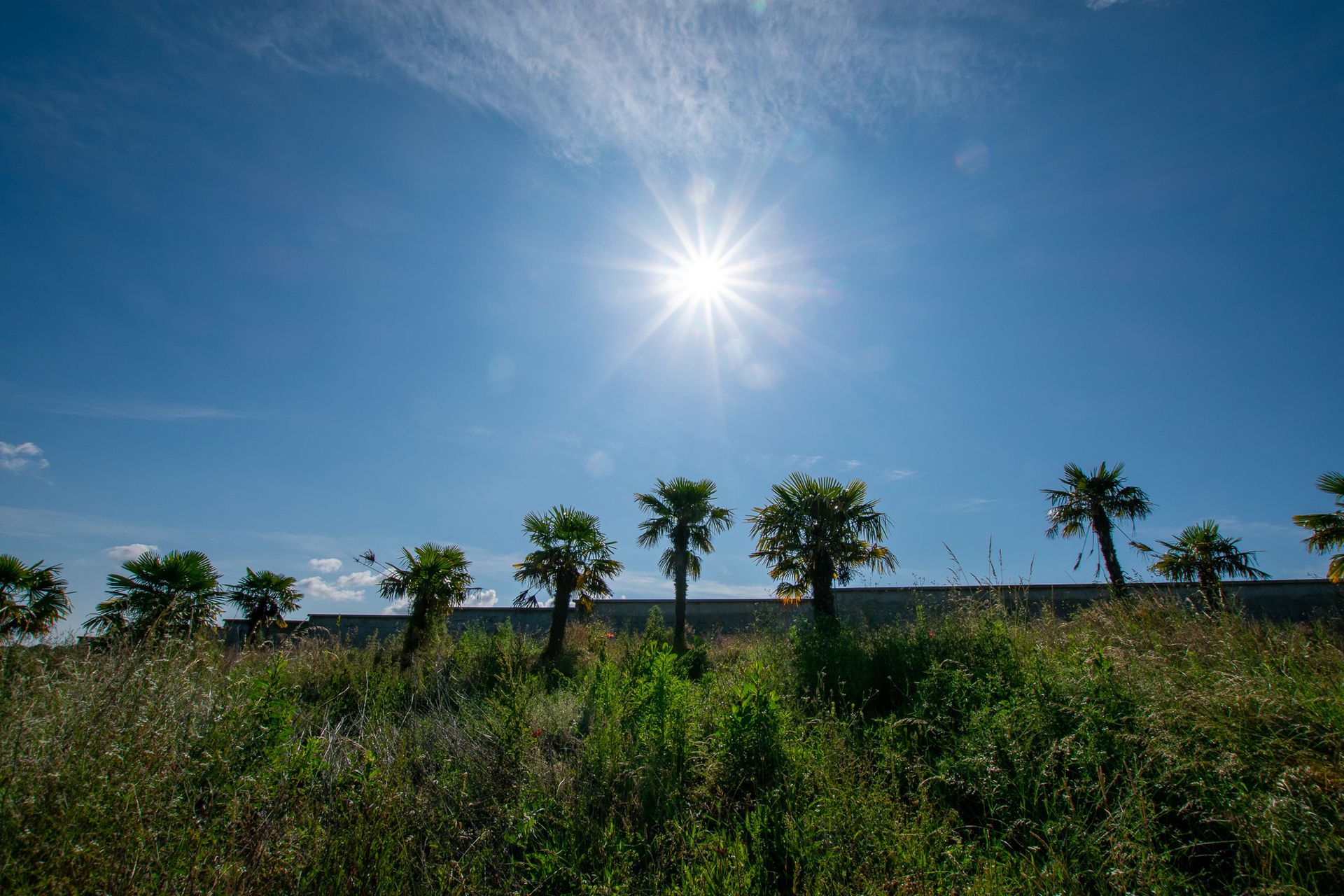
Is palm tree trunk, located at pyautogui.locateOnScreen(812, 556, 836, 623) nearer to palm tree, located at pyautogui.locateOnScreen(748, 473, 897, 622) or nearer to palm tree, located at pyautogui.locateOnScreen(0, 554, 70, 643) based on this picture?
palm tree, located at pyautogui.locateOnScreen(748, 473, 897, 622)

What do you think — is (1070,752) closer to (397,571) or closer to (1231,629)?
(1231,629)

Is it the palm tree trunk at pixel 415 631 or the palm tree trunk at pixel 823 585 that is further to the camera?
the palm tree trunk at pixel 823 585

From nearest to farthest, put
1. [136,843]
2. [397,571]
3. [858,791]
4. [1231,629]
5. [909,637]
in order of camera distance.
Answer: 1. [136,843]
2. [858,791]
3. [1231,629]
4. [909,637]
5. [397,571]

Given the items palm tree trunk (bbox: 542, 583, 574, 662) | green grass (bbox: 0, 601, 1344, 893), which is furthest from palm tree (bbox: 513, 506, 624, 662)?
green grass (bbox: 0, 601, 1344, 893)

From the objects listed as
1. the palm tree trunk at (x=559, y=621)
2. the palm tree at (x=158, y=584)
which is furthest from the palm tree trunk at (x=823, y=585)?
the palm tree at (x=158, y=584)

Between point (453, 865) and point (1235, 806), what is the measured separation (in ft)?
15.0

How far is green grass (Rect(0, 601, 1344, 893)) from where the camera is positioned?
110 inches

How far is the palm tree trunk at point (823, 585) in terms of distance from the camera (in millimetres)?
13859

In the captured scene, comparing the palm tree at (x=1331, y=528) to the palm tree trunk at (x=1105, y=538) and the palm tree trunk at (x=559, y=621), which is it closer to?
the palm tree trunk at (x=1105, y=538)

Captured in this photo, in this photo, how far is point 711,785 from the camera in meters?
4.31

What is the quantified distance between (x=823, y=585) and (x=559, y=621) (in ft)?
25.7

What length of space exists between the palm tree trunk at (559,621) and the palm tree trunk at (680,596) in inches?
153

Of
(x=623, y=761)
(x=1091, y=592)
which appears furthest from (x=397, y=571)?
(x=1091, y=592)

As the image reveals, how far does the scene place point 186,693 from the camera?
3939 mm
